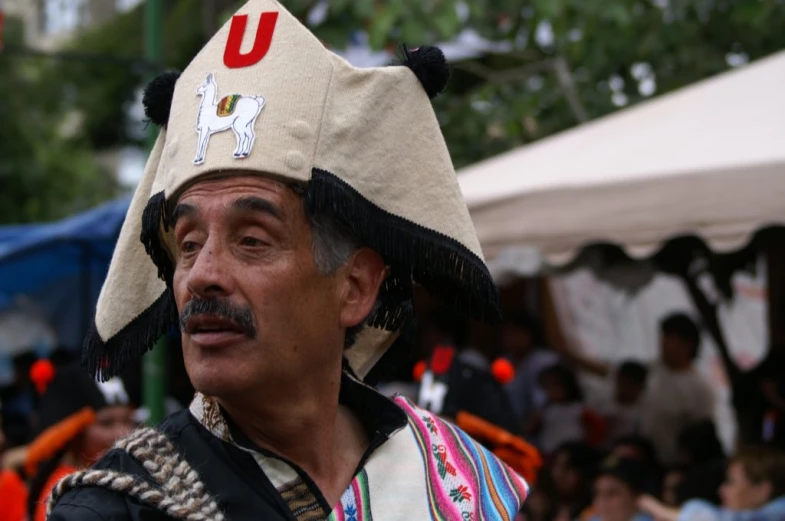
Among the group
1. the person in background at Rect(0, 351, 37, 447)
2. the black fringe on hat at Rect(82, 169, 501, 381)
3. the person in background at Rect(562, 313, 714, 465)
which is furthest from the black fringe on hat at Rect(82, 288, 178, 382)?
the person in background at Rect(0, 351, 37, 447)

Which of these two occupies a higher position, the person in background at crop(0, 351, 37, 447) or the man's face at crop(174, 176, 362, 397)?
the man's face at crop(174, 176, 362, 397)

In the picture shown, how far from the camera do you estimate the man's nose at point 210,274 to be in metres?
2.15

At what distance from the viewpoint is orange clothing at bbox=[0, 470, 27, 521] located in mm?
5945

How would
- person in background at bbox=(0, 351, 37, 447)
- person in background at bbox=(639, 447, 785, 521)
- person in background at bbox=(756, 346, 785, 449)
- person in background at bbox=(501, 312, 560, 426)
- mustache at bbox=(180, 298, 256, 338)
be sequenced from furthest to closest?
person in background at bbox=(0, 351, 37, 447) → person in background at bbox=(501, 312, 560, 426) → person in background at bbox=(756, 346, 785, 449) → person in background at bbox=(639, 447, 785, 521) → mustache at bbox=(180, 298, 256, 338)

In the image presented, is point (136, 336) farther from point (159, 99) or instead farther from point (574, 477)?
point (574, 477)

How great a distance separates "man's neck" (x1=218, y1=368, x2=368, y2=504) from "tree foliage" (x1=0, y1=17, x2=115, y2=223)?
1409 cm

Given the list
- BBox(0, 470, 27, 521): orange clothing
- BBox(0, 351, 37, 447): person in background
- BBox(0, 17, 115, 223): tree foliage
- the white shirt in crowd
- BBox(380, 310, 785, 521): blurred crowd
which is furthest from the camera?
BBox(0, 17, 115, 223): tree foliage

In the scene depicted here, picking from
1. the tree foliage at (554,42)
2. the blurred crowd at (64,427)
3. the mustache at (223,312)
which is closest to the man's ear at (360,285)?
the mustache at (223,312)

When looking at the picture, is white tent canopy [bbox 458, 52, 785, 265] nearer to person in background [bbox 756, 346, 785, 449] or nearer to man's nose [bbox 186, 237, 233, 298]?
person in background [bbox 756, 346, 785, 449]

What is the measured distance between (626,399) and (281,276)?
5389mm

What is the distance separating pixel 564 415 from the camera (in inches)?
289

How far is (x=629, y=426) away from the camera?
7195 mm

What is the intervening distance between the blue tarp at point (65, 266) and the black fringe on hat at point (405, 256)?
5321 mm

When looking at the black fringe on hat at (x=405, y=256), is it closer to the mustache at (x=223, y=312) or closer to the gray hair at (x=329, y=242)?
the gray hair at (x=329, y=242)
